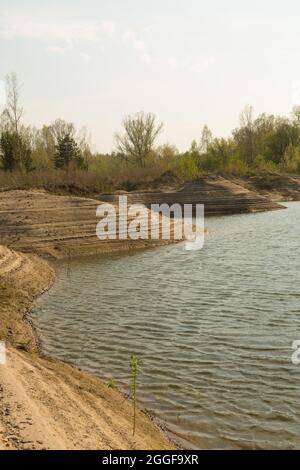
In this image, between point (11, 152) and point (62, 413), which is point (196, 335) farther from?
point (11, 152)

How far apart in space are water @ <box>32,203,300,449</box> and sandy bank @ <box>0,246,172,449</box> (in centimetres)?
48

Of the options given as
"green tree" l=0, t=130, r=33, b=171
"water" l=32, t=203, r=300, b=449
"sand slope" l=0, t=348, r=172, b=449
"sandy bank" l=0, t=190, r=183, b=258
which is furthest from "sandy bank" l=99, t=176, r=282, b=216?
"sand slope" l=0, t=348, r=172, b=449

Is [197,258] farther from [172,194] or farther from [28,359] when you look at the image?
[172,194]

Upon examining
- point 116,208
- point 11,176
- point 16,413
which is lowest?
point 16,413

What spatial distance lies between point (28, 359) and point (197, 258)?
11.1m

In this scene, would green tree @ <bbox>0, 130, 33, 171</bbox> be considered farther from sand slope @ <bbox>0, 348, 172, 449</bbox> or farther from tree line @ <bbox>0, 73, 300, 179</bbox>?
sand slope @ <bbox>0, 348, 172, 449</bbox>

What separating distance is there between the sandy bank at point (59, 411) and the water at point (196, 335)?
1.58 feet

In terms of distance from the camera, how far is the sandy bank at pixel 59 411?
458 cm

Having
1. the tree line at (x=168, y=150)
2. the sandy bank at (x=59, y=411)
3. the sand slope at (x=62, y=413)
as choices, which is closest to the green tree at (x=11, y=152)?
the tree line at (x=168, y=150)

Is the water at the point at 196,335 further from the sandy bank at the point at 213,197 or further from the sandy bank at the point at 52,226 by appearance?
the sandy bank at the point at 213,197

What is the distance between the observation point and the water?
606cm

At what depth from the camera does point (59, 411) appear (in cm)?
533
